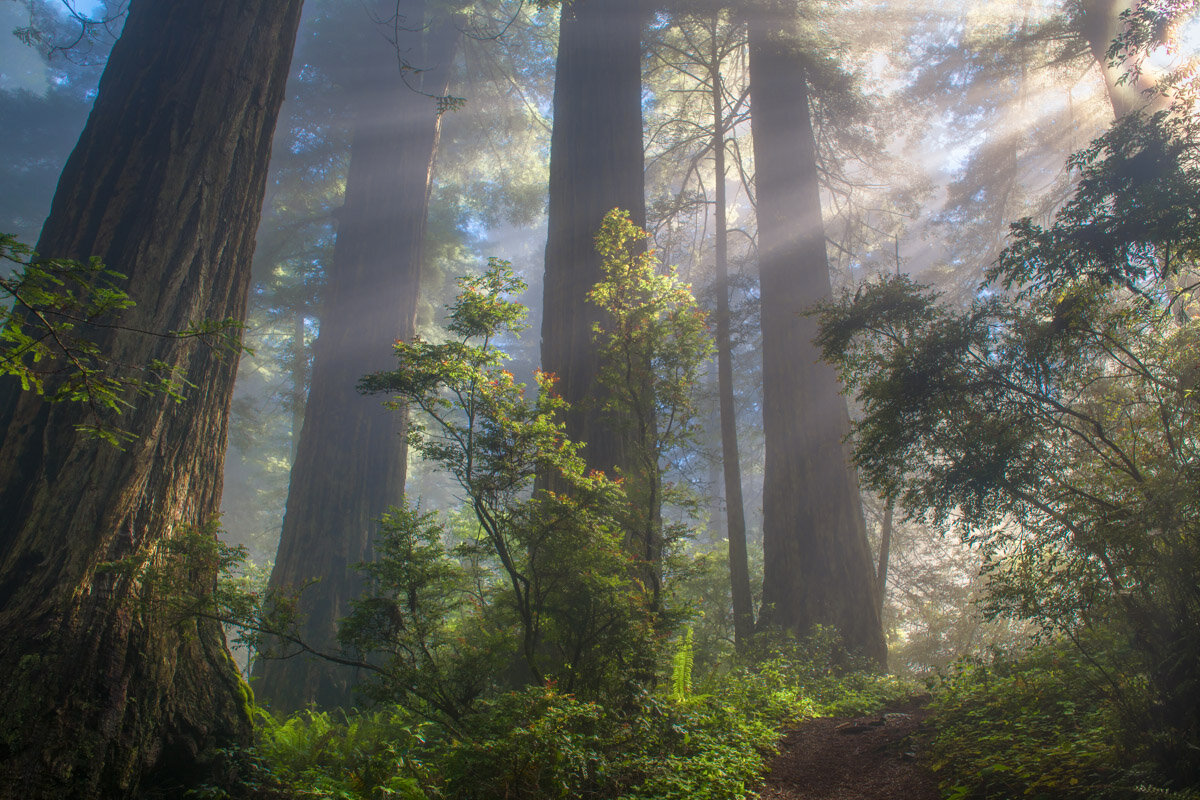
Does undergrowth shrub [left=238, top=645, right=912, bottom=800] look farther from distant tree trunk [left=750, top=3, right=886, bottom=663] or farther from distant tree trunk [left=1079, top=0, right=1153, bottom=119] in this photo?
distant tree trunk [left=1079, top=0, right=1153, bottom=119]

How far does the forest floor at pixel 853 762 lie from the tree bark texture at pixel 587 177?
2641 mm

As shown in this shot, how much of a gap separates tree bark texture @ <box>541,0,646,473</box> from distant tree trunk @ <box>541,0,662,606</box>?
0.04 feet

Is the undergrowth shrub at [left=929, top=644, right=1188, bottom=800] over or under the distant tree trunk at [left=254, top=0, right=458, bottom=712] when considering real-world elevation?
under

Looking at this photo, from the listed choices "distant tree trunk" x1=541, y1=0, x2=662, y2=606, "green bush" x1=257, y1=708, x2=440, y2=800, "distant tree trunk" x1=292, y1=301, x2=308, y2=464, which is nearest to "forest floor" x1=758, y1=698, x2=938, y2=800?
"green bush" x1=257, y1=708, x2=440, y2=800

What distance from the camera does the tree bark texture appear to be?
20.1ft

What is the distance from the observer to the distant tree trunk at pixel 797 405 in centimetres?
876

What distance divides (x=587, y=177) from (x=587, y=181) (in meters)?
0.06

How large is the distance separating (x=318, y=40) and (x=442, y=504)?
94.8ft

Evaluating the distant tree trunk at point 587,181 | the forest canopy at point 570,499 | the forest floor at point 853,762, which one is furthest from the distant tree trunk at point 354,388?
the forest floor at point 853,762

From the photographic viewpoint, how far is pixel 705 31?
1391cm

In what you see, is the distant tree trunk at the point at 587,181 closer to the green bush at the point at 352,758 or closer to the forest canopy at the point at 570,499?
the forest canopy at the point at 570,499

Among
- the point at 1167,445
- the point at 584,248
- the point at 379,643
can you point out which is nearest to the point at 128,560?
the point at 379,643

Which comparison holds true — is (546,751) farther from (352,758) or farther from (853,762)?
(853,762)

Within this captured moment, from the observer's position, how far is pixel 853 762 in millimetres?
3857
